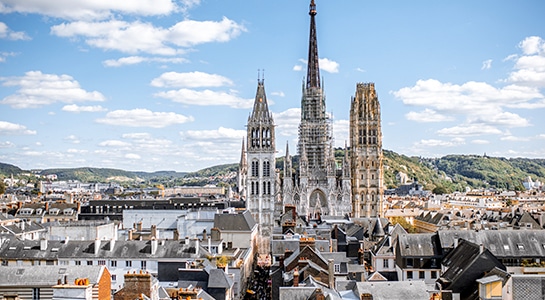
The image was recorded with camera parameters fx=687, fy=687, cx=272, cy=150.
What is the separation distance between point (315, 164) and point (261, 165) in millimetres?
14490

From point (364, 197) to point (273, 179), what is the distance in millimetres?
20506

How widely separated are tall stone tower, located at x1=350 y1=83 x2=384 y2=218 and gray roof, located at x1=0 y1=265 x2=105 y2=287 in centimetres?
9754

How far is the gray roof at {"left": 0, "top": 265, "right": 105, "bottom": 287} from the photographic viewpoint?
45500 millimetres

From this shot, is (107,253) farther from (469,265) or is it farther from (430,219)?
(430,219)

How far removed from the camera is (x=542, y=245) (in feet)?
208

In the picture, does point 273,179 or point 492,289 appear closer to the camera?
point 492,289

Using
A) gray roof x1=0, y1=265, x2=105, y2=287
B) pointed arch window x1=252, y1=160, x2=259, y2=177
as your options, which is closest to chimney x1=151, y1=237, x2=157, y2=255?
gray roof x1=0, y1=265, x2=105, y2=287

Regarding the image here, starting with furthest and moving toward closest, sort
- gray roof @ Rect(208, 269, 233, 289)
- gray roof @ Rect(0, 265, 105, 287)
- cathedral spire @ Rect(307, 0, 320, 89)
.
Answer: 1. cathedral spire @ Rect(307, 0, 320, 89)
2. gray roof @ Rect(208, 269, 233, 289)
3. gray roof @ Rect(0, 265, 105, 287)

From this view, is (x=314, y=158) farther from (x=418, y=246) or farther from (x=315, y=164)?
(x=418, y=246)

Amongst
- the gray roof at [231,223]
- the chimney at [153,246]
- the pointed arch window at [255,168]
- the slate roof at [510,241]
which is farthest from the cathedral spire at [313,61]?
the chimney at [153,246]

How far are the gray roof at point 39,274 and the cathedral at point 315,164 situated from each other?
257 ft

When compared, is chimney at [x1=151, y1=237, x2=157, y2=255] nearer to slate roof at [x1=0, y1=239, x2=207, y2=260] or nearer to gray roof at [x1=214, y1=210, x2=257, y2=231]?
slate roof at [x1=0, y1=239, x2=207, y2=260]

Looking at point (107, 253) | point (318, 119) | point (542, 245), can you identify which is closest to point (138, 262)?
point (107, 253)

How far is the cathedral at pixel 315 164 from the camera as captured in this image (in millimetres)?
134125
